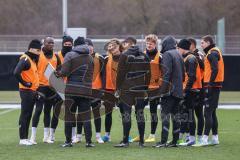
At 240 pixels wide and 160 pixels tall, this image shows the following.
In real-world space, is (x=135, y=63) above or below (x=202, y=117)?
above

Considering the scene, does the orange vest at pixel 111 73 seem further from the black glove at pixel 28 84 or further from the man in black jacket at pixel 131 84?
the black glove at pixel 28 84

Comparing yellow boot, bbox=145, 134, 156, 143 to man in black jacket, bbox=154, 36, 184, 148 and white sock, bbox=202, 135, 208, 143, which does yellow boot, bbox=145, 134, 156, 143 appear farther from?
white sock, bbox=202, 135, 208, 143

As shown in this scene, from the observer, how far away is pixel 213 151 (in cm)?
1286

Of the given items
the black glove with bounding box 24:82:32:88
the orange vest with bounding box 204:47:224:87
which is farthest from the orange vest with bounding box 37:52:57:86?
the orange vest with bounding box 204:47:224:87

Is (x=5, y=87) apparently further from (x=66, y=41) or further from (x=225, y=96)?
(x=66, y=41)

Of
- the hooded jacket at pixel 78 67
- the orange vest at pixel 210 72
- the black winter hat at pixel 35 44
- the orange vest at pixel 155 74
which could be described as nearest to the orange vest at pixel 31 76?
the black winter hat at pixel 35 44

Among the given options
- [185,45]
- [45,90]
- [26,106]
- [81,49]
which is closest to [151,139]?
[185,45]

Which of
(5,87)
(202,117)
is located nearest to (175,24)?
(5,87)

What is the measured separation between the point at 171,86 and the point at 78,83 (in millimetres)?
1766

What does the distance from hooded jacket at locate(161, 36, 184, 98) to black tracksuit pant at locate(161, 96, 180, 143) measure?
0.16 metres

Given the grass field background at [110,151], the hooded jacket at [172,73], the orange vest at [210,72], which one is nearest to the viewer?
the grass field background at [110,151]

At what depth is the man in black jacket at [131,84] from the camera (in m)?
13.2

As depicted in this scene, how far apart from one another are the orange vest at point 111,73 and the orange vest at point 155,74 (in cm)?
74

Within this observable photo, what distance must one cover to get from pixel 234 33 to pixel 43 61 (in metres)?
36.9
